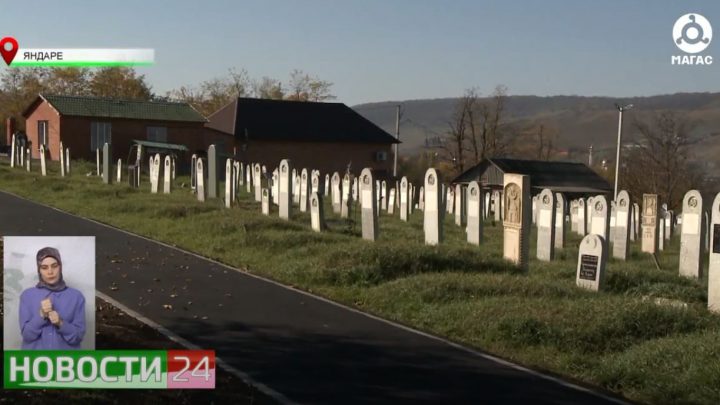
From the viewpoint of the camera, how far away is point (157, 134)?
4834 centimetres

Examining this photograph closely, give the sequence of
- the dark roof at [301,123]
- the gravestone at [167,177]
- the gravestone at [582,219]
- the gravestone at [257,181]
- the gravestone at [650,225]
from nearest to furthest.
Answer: the gravestone at [650,225] → the gravestone at [582,219] → the gravestone at [167,177] → the gravestone at [257,181] → the dark roof at [301,123]

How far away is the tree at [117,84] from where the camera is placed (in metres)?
64.3

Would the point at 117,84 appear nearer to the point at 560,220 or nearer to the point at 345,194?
the point at 345,194

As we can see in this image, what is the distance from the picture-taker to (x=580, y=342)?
9008mm

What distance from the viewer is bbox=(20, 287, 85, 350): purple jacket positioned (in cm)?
509

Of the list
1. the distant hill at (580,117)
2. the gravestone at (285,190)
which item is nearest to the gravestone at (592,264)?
the gravestone at (285,190)

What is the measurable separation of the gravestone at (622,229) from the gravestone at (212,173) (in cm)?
1173

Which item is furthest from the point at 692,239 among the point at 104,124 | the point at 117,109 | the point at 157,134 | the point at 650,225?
the point at 157,134

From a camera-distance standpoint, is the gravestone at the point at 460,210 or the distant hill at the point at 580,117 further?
the distant hill at the point at 580,117

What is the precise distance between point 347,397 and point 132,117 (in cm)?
4163

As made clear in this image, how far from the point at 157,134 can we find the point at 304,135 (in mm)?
15435

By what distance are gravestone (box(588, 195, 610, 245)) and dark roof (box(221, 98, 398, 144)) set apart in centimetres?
4358

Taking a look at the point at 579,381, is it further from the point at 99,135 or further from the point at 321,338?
the point at 99,135

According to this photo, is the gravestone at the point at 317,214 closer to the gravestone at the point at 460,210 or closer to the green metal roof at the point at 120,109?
the gravestone at the point at 460,210
